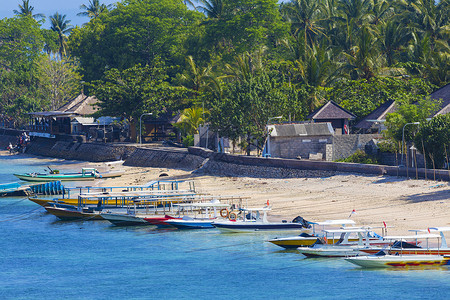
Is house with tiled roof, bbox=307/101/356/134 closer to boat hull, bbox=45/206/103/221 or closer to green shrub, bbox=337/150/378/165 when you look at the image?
green shrub, bbox=337/150/378/165

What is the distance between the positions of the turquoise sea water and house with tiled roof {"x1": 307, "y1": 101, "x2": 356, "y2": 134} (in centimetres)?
2892

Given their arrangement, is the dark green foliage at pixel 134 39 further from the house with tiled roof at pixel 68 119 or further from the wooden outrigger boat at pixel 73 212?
the wooden outrigger boat at pixel 73 212

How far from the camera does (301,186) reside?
5291 cm

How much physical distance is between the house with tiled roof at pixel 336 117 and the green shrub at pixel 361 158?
10509 millimetres

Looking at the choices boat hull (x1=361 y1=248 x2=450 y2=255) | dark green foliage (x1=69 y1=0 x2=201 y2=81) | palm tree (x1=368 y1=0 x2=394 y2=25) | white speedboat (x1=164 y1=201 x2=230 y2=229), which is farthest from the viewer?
dark green foliage (x1=69 y1=0 x2=201 y2=81)

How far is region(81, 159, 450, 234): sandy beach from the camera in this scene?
3881 cm

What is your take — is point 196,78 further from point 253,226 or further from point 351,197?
point 253,226

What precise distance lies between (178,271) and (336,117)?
38001 mm

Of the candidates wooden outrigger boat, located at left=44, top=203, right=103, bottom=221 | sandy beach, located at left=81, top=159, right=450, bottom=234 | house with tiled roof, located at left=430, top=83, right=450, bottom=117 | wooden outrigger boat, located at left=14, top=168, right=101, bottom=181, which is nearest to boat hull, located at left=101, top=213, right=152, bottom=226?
wooden outrigger boat, located at left=44, top=203, right=103, bottom=221

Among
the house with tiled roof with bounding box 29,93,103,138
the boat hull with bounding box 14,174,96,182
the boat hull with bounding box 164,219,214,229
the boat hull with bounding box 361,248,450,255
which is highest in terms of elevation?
the house with tiled roof with bounding box 29,93,103,138

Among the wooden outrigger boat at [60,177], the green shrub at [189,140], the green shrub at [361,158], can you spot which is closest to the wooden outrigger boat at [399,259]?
the green shrub at [361,158]

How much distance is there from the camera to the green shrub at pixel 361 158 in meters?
54.8

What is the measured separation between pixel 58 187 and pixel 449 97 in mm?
39757

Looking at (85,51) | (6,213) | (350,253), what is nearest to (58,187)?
(6,213)
